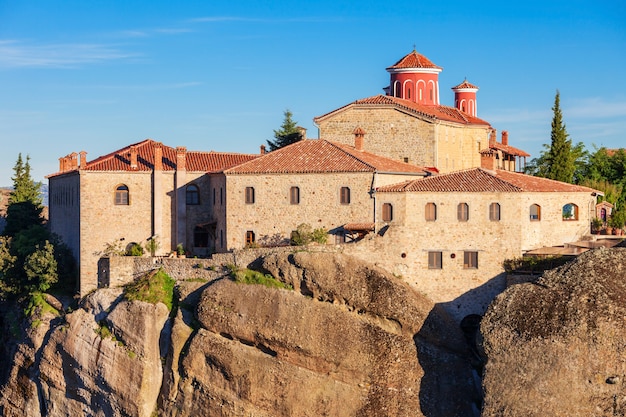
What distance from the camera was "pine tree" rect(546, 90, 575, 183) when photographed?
71812 millimetres

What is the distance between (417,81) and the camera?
231ft

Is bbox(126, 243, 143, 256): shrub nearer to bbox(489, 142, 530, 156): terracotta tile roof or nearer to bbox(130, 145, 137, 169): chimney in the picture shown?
bbox(130, 145, 137, 169): chimney

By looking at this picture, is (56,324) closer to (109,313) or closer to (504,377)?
(109,313)

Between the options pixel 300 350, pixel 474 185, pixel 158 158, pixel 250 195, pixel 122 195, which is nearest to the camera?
pixel 300 350

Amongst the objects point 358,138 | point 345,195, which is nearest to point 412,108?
point 358,138

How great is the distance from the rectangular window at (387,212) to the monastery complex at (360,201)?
55mm

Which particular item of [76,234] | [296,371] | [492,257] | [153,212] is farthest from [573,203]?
[76,234]

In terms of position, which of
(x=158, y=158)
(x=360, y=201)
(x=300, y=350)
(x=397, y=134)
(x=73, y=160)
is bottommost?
(x=300, y=350)

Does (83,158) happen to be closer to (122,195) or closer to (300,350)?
(122,195)

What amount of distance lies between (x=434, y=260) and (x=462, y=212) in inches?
103

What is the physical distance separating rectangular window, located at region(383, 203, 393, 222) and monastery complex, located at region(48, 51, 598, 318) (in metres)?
0.06

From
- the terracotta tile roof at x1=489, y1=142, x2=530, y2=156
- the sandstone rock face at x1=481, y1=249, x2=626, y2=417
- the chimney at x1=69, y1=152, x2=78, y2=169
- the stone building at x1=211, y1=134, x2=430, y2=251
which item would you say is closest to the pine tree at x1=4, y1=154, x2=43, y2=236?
the chimney at x1=69, y1=152, x2=78, y2=169

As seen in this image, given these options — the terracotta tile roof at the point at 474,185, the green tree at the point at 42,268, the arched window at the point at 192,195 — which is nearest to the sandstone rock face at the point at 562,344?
the terracotta tile roof at the point at 474,185

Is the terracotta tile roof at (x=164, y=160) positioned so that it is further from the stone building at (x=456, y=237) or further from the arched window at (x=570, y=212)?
the arched window at (x=570, y=212)
